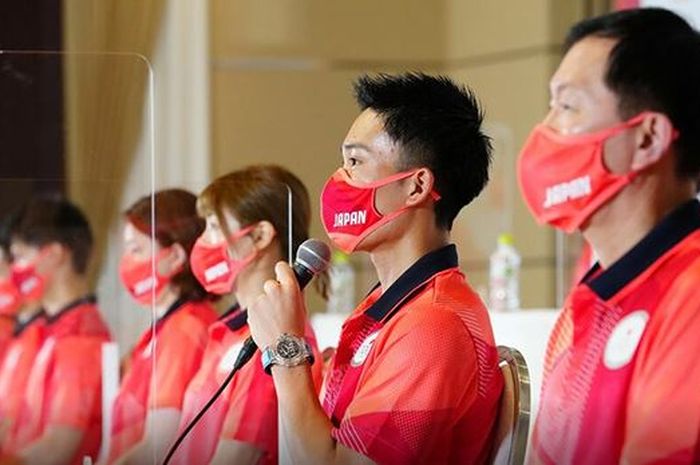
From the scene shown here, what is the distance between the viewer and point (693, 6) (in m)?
1.63

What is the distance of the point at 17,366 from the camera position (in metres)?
1.71

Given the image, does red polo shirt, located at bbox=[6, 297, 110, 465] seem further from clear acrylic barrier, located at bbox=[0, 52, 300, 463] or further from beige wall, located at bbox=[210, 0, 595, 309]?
beige wall, located at bbox=[210, 0, 595, 309]

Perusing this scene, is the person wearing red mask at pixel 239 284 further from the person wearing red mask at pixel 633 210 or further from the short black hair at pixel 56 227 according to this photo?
the person wearing red mask at pixel 633 210

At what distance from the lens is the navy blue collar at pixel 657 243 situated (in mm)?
1369

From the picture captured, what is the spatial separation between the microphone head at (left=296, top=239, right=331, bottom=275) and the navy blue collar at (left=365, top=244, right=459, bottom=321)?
0.07 meters

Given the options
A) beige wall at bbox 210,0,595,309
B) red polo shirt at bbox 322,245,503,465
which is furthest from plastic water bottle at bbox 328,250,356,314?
red polo shirt at bbox 322,245,503,465

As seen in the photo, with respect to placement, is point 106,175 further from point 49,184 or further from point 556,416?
point 556,416

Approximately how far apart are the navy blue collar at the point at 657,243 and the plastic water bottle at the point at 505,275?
1068 mm

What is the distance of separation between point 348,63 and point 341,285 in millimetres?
385

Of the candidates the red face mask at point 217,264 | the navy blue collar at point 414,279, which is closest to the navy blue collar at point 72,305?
the red face mask at point 217,264

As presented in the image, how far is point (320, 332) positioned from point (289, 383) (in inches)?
6.6

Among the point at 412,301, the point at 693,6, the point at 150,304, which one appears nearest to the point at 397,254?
the point at 412,301

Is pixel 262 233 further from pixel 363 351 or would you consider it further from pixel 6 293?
pixel 6 293

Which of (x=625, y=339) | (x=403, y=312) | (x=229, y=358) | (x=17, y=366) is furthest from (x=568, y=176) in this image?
(x=17, y=366)
